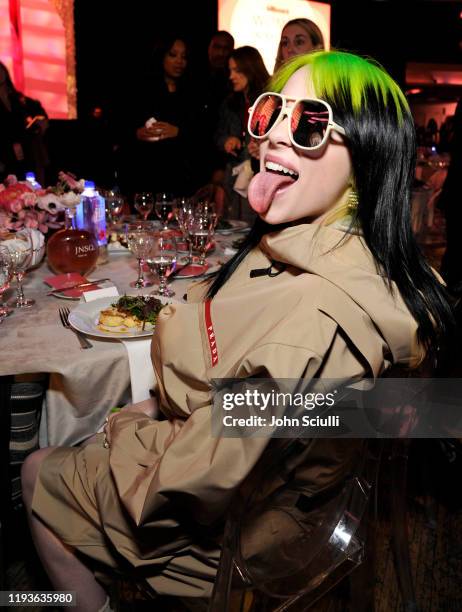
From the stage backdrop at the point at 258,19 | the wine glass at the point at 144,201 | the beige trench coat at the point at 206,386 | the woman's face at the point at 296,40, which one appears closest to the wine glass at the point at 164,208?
the wine glass at the point at 144,201

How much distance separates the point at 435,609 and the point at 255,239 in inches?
49.7

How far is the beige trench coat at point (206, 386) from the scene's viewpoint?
2.77ft

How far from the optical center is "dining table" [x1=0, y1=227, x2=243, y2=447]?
4.00ft

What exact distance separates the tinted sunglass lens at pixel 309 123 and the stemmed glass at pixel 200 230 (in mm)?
937

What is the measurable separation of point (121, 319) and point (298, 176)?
0.58 metres

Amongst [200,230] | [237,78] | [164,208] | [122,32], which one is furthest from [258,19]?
[200,230]

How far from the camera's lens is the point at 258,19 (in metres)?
6.71

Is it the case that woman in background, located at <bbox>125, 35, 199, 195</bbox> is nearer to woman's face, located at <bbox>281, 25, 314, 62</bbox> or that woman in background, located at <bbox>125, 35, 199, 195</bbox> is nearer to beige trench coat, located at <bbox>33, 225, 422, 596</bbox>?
woman's face, located at <bbox>281, 25, 314, 62</bbox>

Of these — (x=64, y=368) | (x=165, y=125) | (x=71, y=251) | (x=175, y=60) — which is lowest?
(x=64, y=368)

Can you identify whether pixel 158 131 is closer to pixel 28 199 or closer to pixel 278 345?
pixel 28 199

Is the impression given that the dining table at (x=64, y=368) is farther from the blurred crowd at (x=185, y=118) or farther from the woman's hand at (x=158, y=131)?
the woman's hand at (x=158, y=131)

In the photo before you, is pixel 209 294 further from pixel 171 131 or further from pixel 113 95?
pixel 113 95

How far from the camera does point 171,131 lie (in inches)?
146

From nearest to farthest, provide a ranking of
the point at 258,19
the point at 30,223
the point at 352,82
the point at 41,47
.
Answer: the point at 352,82, the point at 30,223, the point at 41,47, the point at 258,19
